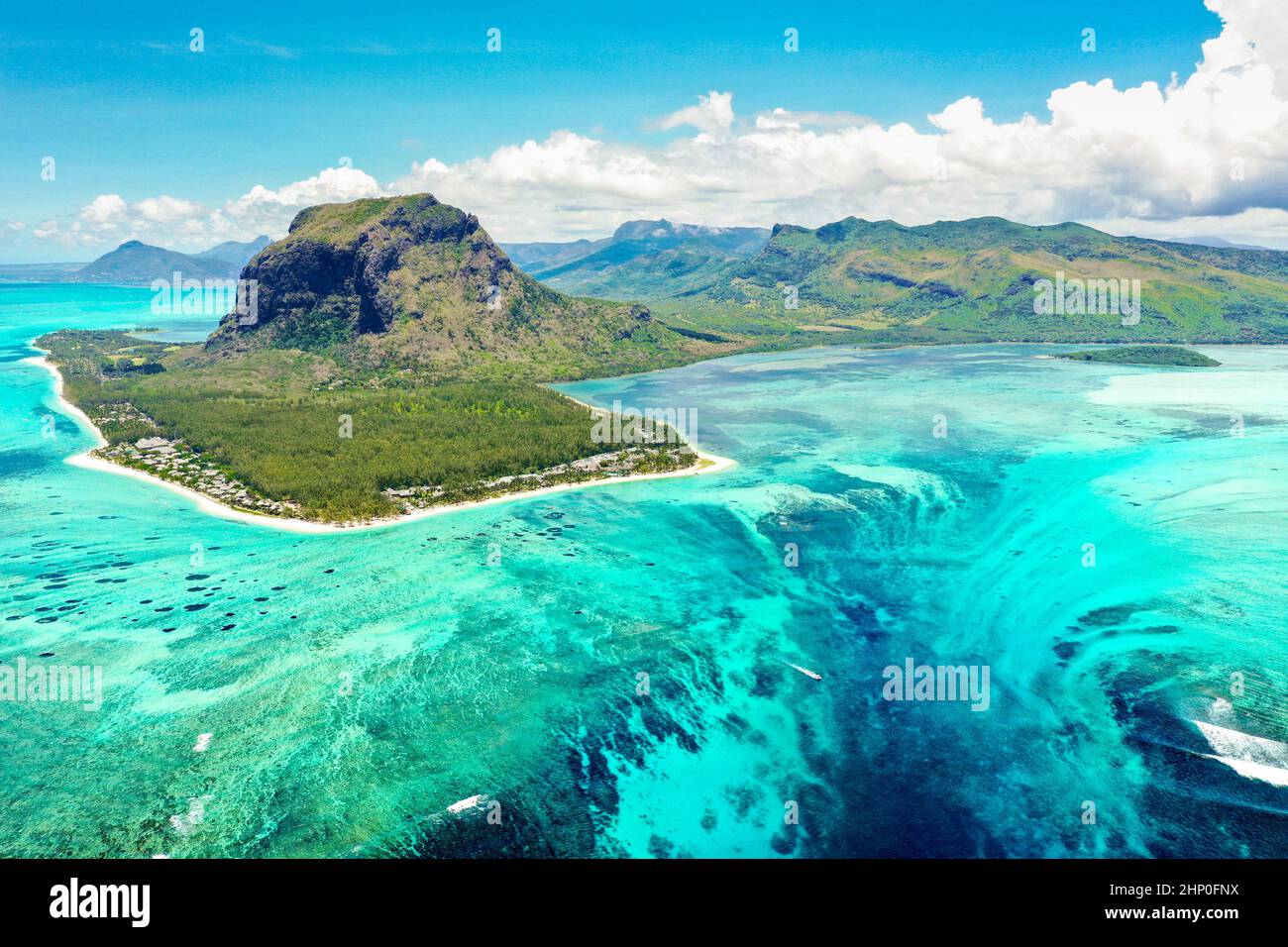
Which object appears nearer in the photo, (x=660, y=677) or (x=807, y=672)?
(x=660, y=677)

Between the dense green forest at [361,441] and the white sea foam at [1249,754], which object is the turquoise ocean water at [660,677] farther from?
the dense green forest at [361,441]

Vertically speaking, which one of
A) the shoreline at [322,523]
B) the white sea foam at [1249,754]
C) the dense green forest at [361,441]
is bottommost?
the white sea foam at [1249,754]

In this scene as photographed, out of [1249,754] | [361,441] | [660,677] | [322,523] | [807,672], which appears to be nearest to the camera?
[1249,754]

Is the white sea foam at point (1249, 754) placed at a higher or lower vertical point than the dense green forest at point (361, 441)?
lower

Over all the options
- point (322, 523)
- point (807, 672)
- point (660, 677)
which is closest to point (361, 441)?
point (322, 523)

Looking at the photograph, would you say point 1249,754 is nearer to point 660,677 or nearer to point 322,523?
point 660,677

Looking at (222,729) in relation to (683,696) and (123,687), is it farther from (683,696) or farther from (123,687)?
(683,696)

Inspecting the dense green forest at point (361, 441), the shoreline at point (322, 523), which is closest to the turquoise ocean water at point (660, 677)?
the shoreline at point (322, 523)

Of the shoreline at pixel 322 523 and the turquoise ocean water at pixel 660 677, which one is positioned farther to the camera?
the shoreline at pixel 322 523
